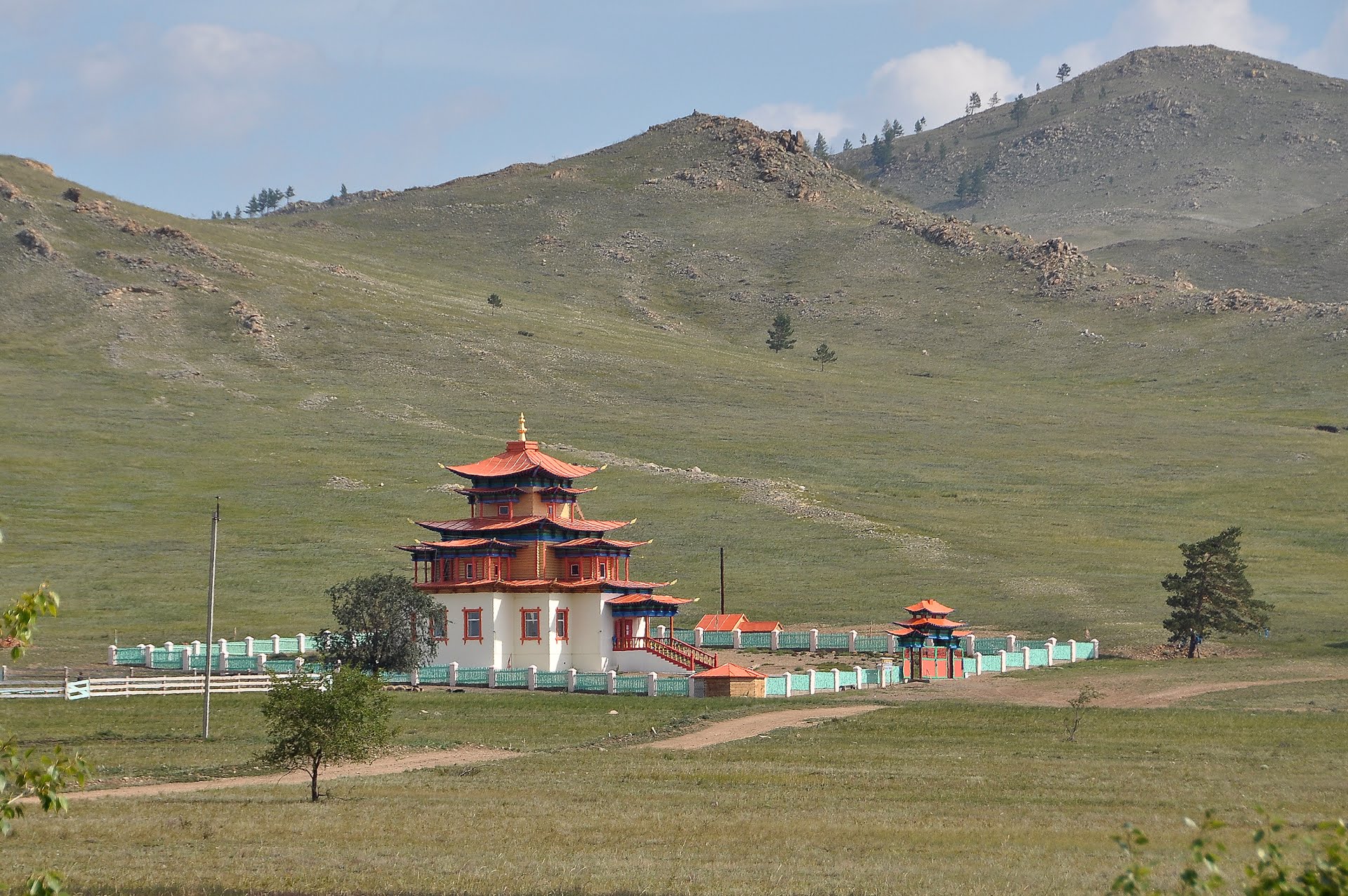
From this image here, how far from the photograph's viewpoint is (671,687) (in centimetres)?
6084

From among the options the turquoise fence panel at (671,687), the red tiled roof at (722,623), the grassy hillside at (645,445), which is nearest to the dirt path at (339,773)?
the turquoise fence panel at (671,687)

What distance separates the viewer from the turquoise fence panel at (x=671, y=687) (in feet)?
198

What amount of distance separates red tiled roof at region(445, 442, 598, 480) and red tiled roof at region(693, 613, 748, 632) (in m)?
8.92

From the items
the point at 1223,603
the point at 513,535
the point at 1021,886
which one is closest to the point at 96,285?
the point at 513,535

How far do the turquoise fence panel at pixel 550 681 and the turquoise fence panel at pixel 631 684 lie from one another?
2484mm

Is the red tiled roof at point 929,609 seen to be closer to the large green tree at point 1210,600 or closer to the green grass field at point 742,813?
the large green tree at point 1210,600

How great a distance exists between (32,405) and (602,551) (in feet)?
252

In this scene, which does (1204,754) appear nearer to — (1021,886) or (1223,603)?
(1021,886)

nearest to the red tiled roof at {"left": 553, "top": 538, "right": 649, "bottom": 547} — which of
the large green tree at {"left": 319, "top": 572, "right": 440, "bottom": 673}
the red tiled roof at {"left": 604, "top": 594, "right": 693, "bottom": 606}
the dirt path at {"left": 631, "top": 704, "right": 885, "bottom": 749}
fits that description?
the red tiled roof at {"left": 604, "top": 594, "right": 693, "bottom": 606}

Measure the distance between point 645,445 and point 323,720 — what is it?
92.2 metres

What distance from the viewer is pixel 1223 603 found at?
7156 centimetres

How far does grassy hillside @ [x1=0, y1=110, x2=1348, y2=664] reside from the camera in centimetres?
8712

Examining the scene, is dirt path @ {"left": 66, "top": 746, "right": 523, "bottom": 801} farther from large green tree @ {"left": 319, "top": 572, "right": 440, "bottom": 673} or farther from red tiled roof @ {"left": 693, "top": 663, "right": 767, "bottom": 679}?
large green tree @ {"left": 319, "top": 572, "right": 440, "bottom": 673}

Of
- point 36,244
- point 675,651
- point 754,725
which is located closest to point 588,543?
point 675,651
